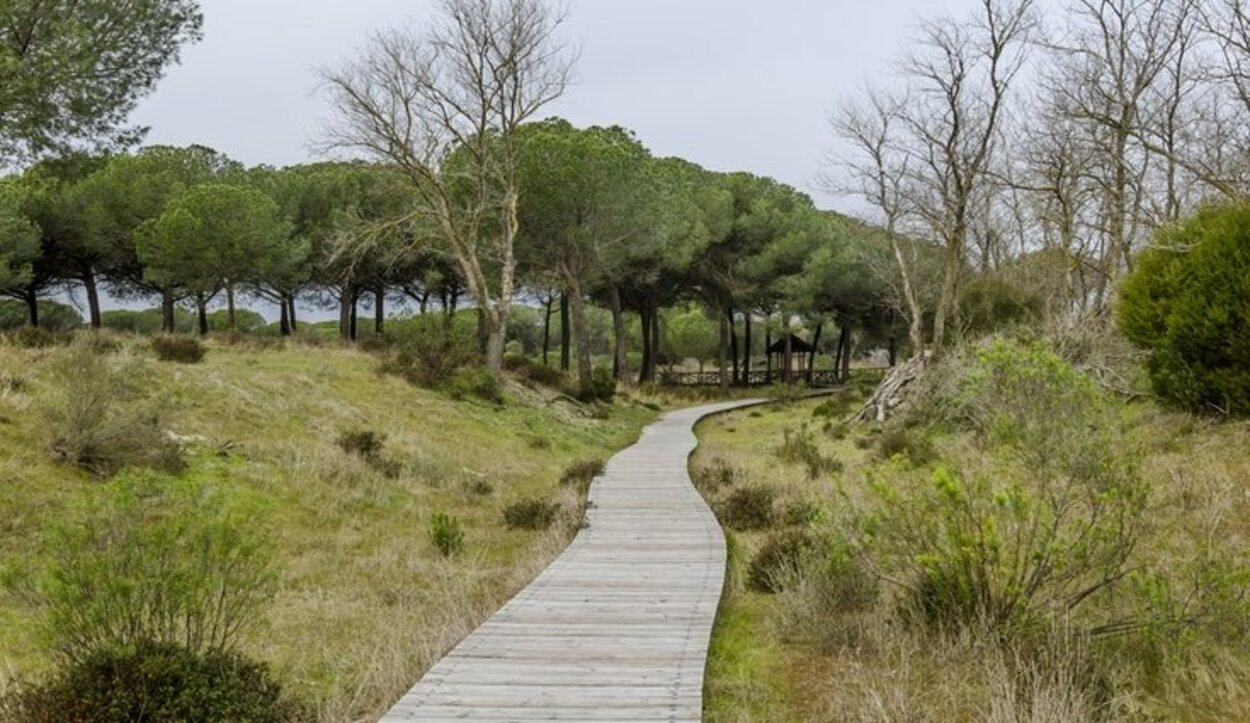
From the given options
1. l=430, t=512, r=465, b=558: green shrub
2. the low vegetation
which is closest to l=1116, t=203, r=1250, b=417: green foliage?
the low vegetation

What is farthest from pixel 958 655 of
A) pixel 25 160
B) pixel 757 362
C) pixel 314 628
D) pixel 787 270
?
pixel 757 362

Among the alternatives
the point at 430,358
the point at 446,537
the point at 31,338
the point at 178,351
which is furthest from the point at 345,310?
the point at 446,537

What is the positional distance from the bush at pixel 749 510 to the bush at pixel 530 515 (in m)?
2.23

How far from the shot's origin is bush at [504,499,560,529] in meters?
10.5

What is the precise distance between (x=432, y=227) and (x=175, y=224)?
26.9 ft

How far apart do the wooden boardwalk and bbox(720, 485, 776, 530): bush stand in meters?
0.58

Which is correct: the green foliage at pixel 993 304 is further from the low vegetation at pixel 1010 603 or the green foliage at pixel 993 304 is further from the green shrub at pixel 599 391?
the low vegetation at pixel 1010 603

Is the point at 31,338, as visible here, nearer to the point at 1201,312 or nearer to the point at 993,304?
the point at 1201,312

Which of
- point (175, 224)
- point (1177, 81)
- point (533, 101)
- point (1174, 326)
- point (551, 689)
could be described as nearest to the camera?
point (551, 689)

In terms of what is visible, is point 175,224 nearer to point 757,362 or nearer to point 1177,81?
point 1177,81

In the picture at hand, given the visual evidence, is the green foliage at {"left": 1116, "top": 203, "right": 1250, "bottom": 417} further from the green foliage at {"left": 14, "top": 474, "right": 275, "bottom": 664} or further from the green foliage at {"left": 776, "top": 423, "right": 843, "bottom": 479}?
the green foliage at {"left": 14, "top": 474, "right": 275, "bottom": 664}

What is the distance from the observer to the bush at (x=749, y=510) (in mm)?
9812

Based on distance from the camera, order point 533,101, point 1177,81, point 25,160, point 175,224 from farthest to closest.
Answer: point 175,224, point 533,101, point 1177,81, point 25,160

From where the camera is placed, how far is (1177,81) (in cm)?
2083
